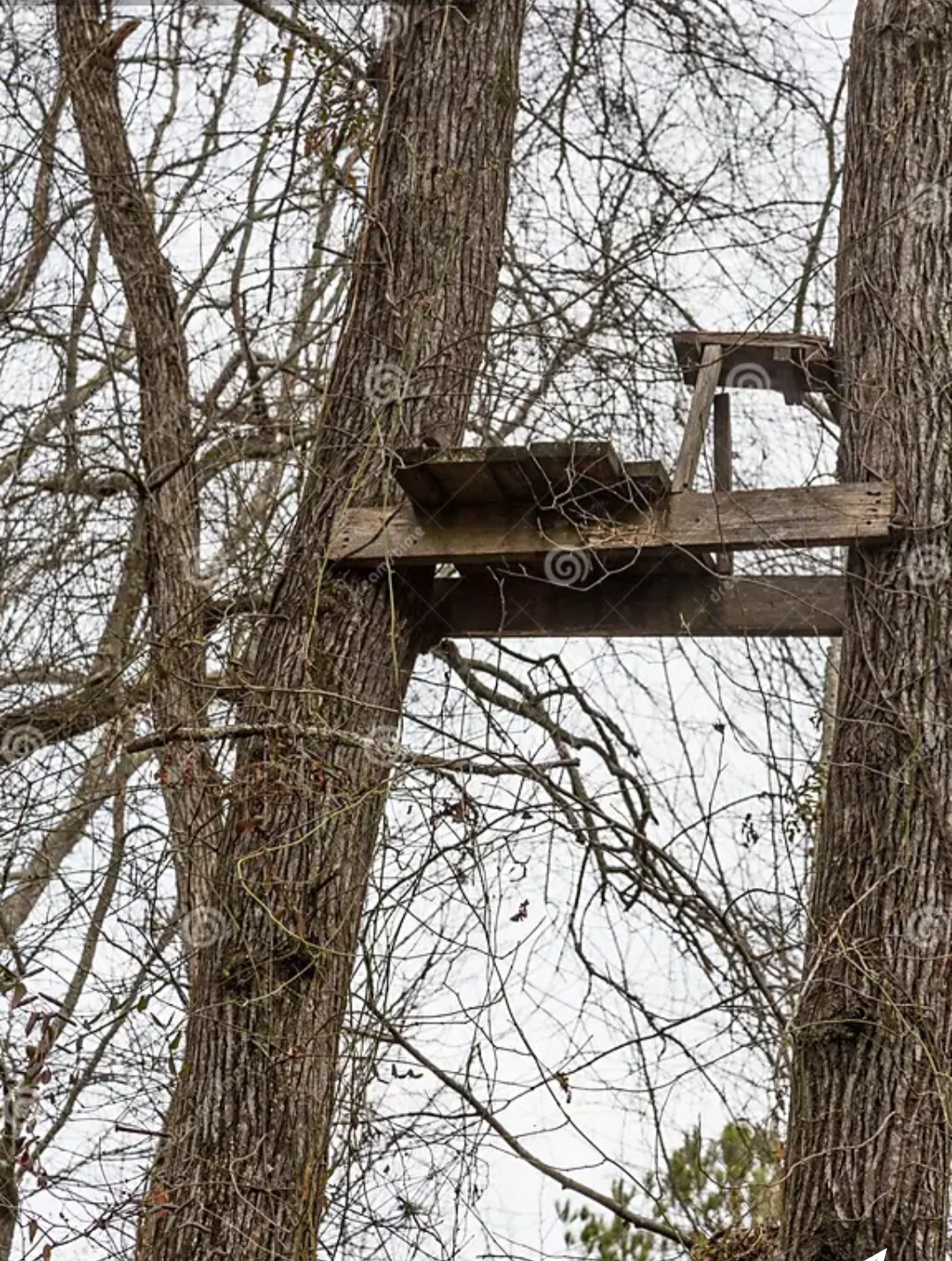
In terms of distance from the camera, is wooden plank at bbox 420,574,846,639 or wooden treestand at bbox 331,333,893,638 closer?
wooden treestand at bbox 331,333,893,638

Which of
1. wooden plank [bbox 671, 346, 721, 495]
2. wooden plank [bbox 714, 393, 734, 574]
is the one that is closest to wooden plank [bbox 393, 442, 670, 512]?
wooden plank [bbox 671, 346, 721, 495]

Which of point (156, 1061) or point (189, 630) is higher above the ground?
point (189, 630)

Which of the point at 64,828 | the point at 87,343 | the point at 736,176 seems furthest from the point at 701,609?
the point at 87,343

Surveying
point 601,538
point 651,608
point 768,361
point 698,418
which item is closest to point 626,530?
point 601,538

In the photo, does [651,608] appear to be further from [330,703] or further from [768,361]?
[330,703]

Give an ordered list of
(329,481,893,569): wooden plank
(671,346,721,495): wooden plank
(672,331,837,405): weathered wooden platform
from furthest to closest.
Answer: (672,331,837,405): weathered wooden platform
(671,346,721,495): wooden plank
(329,481,893,569): wooden plank

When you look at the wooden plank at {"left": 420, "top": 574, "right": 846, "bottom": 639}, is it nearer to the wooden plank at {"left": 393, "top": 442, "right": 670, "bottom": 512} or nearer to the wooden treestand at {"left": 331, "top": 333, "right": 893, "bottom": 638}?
the wooden treestand at {"left": 331, "top": 333, "right": 893, "bottom": 638}

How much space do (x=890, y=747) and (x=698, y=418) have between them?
120 centimetres

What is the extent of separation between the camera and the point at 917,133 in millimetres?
6027

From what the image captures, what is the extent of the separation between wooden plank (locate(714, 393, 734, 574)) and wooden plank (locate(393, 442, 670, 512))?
14.2 inches

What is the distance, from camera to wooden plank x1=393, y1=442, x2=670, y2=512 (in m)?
5.18

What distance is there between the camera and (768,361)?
588cm

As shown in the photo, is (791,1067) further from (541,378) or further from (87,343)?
(87,343)

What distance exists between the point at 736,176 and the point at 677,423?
4.95 feet
